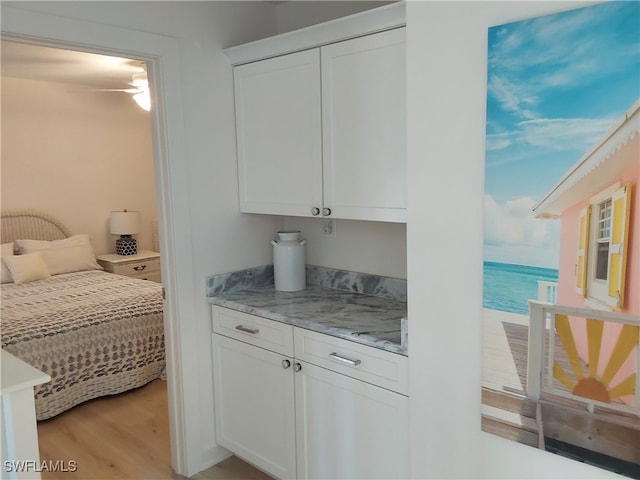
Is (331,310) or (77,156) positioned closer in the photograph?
(331,310)

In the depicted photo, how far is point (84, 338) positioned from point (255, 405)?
160 centimetres

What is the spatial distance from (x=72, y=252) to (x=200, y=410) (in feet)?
9.71

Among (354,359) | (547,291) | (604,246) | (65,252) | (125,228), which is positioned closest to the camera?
(604,246)

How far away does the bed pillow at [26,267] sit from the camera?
4.41 meters

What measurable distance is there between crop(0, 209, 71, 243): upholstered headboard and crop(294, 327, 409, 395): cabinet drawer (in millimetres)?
3821

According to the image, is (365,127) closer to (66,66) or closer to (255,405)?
(255,405)

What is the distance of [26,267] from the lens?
4.46 m

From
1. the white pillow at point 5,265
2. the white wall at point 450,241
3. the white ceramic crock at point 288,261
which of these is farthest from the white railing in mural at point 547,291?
the white pillow at point 5,265

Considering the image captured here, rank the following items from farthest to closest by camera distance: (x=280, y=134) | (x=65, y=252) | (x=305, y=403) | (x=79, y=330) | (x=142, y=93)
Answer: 1. (x=65, y=252)
2. (x=142, y=93)
3. (x=79, y=330)
4. (x=280, y=134)
5. (x=305, y=403)

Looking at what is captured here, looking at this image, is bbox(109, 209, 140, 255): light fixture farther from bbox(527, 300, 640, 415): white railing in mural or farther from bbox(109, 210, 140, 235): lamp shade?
bbox(527, 300, 640, 415): white railing in mural

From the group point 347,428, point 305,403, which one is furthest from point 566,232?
point 305,403

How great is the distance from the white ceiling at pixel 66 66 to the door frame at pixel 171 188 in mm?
1353

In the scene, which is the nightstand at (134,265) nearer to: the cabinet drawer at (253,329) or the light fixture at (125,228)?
the light fixture at (125,228)

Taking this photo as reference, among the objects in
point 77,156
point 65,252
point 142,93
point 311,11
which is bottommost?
point 65,252
